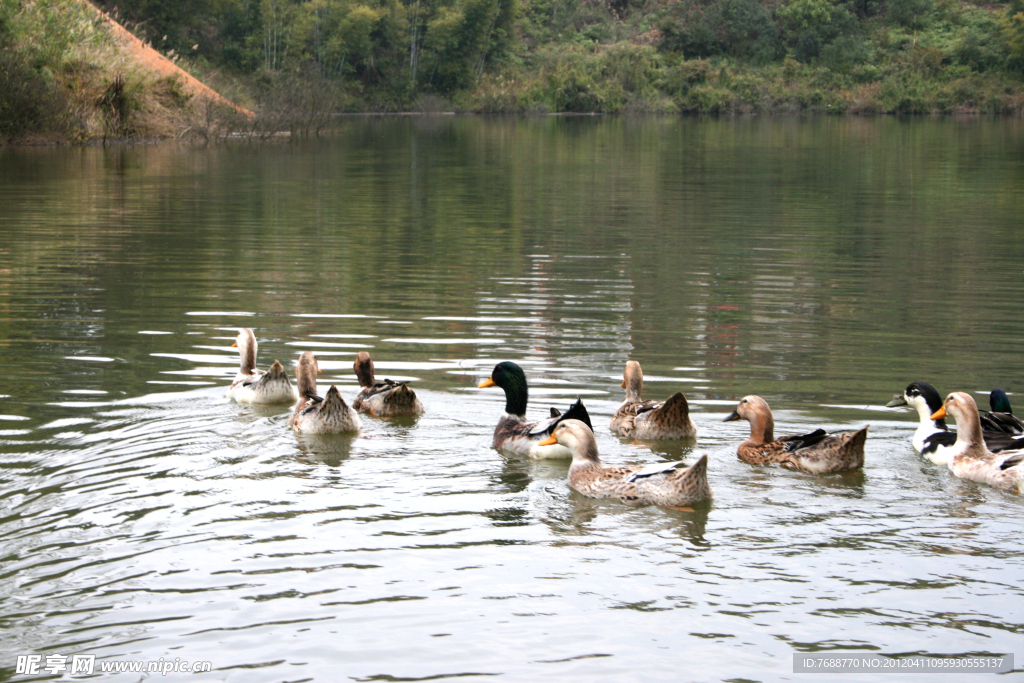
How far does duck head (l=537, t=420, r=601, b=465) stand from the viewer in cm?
723

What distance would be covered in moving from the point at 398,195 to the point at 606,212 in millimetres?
5983

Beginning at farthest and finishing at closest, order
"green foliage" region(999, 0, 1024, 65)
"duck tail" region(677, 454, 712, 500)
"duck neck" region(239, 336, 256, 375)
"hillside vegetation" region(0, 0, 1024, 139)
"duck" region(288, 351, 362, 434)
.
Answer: "hillside vegetation" region(0, 0, 1024, 139) < "green foliage" region(999, 0, 1024, 65) < "duck neck" region(239, 336, 256, 375) < "duck" region(288, 351, 362, 434) < "duck tail" region(677, 454, 712, 500)

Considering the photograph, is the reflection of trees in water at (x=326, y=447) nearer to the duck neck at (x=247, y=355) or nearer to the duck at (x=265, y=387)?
the duck at (x=265, y=387)

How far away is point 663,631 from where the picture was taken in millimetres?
5133

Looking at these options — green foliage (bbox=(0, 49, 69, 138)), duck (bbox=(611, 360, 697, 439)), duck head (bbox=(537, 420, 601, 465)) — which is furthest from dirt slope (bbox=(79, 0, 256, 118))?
duck head (bbox=(537, 420, 601, 465))

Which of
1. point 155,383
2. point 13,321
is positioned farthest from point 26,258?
point 155,383

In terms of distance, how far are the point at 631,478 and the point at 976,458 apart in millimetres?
2378

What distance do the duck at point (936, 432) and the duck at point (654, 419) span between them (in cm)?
164

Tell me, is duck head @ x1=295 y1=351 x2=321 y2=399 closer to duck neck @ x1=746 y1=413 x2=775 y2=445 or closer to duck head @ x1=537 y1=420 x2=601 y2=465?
duck head @ x1=537 y1=420 x2=601 y2=465

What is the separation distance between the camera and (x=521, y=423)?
8125 millimetres

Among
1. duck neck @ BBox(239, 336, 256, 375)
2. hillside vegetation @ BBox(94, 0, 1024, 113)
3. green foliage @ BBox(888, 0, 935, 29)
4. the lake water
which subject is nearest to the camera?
the lake water

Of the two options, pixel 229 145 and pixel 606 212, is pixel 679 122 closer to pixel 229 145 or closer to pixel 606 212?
pixel 229 145

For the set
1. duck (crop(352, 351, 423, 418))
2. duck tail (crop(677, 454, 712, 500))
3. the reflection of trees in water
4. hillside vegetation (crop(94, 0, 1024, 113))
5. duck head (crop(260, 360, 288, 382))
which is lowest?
the reflection of trees in water

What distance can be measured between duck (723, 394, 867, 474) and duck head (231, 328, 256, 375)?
4.38m
